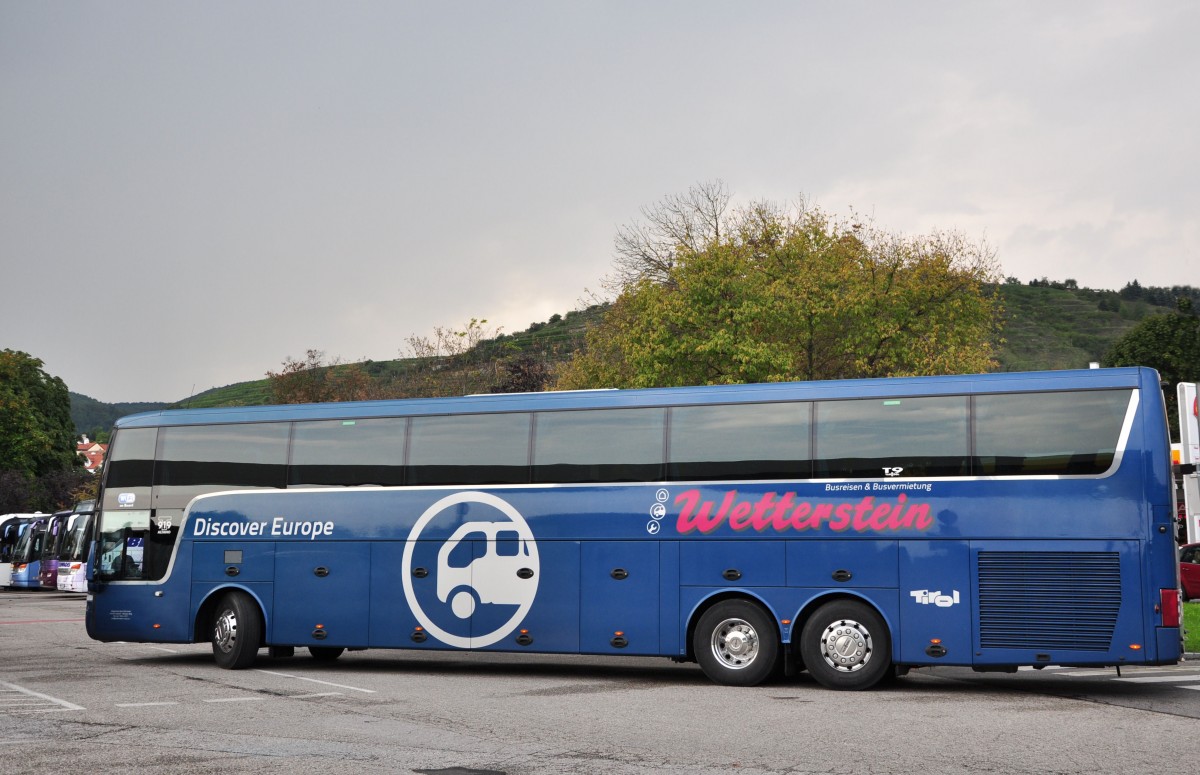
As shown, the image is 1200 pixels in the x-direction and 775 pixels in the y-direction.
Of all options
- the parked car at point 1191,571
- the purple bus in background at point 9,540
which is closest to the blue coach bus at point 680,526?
the parked car at point 1191,571

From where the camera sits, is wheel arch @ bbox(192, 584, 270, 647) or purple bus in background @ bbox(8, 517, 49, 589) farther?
purple bus in background @ bbox(8, 517, 49, 589)

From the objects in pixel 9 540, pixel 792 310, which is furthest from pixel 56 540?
pixel 792 310

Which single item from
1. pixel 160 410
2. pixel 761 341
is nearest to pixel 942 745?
pixel 160 410

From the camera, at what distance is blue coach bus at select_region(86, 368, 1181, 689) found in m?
13.9

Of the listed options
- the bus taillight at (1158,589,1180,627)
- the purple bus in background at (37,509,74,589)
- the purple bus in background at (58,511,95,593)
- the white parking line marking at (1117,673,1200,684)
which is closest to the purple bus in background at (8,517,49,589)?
the purple bus in background at (37,509,74,589)

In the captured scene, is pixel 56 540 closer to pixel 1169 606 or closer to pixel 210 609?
pixel 210 609

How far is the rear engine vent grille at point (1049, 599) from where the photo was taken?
1373 centimetres

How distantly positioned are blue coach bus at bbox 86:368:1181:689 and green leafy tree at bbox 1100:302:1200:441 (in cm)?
5407

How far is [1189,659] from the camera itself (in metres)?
18.7

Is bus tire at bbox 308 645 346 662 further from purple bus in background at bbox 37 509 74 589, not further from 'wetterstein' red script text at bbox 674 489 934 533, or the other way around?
purple bus in background at bbox 37 509 74 589

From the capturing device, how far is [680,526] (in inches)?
615

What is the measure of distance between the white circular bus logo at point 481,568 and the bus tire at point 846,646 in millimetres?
3678

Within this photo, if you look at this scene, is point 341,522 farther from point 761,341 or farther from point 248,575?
point 761,341

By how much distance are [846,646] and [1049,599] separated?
2.36 metres
